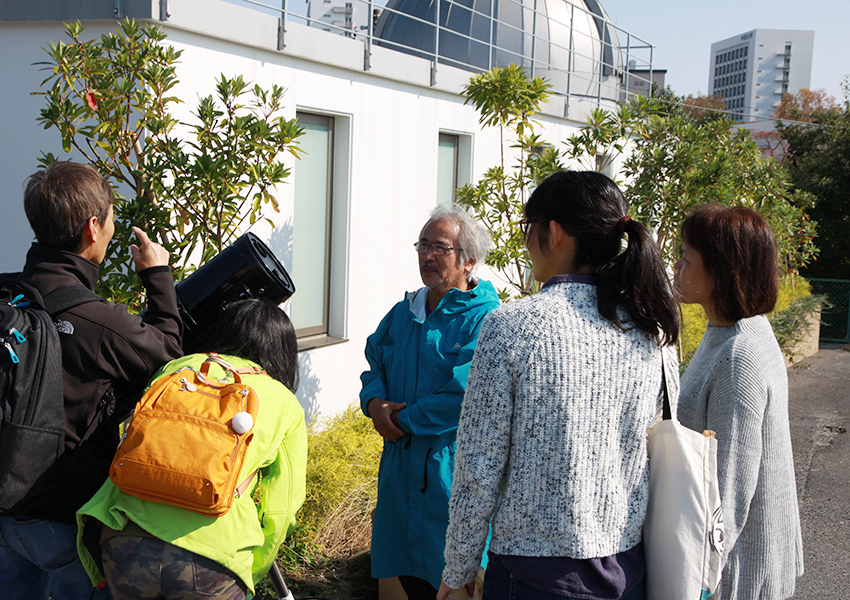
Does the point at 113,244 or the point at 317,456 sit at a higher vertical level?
the point at 113,244

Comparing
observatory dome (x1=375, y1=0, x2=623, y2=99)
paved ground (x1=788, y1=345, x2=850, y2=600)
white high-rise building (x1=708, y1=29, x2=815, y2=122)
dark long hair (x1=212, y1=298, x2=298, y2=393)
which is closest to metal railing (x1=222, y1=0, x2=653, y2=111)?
observatory dome (x1=375, y1=0, x2=623, y2=99)

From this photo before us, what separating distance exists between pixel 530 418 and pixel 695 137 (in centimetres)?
637

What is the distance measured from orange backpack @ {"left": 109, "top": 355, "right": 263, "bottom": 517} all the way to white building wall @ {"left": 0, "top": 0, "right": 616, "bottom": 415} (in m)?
2.95

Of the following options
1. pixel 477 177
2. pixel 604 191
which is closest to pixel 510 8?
pixel 477 177

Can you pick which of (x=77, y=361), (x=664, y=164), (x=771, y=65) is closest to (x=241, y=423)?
(x=77, y=361)

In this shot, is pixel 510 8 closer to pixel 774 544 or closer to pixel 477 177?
pixel 477 177

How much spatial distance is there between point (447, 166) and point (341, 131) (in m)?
1.89

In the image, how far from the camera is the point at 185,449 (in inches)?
73.9

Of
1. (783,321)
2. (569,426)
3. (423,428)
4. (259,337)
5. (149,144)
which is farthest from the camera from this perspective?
(783,321)

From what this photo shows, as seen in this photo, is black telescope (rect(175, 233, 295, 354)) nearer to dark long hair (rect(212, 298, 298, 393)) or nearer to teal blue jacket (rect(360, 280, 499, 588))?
dark long hair (rect(212, 298, 298, 393))

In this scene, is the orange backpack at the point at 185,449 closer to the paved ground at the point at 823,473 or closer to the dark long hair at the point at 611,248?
the dark long hair at the point at 611,248

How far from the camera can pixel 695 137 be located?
7.18m

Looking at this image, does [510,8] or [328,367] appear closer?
[328,367]

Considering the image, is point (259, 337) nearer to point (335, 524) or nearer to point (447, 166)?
point (335, 524)
